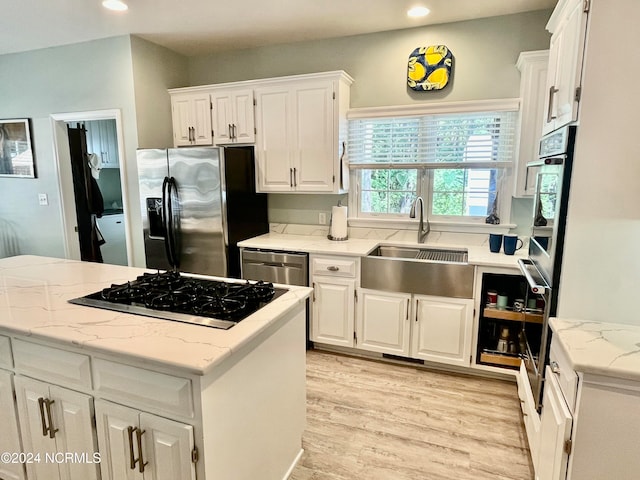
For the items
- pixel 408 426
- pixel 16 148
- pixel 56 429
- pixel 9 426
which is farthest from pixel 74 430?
pixel 16 148

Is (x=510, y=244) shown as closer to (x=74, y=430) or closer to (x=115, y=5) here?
(x=74, y=430)

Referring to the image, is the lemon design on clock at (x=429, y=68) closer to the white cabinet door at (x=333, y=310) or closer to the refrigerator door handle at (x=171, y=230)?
the white cabinet door at (x=333, y=310)

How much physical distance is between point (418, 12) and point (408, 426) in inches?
116

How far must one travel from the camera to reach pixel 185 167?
3.21m

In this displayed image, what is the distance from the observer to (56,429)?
5.19 feet

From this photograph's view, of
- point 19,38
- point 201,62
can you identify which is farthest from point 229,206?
point 19,38

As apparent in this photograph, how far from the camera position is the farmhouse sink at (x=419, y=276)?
8.96 ft

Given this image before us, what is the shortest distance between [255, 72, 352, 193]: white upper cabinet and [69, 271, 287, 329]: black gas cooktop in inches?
63.3

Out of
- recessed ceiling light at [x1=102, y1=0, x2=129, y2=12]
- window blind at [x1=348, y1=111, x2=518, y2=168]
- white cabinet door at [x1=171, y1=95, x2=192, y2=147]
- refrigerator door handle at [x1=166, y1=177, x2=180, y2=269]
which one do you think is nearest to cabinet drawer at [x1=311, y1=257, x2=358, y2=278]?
window blind at [x1=348, y1=111, x2=518, y2=168]

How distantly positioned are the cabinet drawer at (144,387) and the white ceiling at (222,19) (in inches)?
102

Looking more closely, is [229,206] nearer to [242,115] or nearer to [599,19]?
[242,115]

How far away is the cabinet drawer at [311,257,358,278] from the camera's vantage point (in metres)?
3.02

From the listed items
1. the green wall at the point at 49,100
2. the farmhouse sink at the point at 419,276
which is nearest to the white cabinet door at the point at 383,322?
the farmhouse sink at the point at 419,276

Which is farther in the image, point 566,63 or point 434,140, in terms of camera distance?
point 434,140
